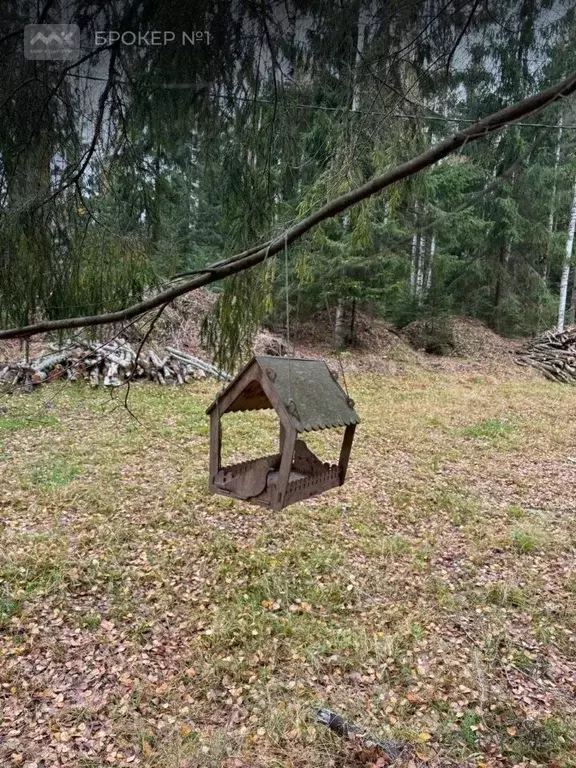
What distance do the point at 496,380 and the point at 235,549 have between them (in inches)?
340

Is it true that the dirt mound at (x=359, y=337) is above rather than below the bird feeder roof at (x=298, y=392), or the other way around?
below

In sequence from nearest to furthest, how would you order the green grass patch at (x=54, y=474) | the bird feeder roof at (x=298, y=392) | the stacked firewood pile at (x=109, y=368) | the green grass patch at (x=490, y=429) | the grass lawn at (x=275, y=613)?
1. the bird feeder roof at (x=298, y=392)
2. the grass lawn at (x=275, y=613)
3. the green grass patch at (x=54, y=474)
4. the green grass patch at (x=490, y=429)
5. the stacked firewood pile at (x=109, y=368)

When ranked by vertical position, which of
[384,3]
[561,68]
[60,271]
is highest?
[384,3]

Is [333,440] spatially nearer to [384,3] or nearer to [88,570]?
[88,570]

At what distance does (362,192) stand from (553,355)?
1224 cm

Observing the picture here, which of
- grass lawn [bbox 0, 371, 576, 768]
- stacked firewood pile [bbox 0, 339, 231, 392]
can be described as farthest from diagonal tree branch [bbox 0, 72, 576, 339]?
stacked firewood pile [bbox 0, 339, 231, 392]

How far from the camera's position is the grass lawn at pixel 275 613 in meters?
2.25

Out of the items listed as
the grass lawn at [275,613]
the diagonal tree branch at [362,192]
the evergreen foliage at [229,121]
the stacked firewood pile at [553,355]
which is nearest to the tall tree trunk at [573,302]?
the stacked firewood pile at [553,355]

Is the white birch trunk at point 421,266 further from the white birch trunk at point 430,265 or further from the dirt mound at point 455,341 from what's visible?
the dirt mound at point 455,341

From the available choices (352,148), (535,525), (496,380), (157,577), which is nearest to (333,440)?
(535,525)

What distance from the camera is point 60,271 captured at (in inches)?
90.9

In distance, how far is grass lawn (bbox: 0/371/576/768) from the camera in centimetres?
225

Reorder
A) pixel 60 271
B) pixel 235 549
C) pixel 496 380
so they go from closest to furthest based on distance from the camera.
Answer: pixel 60 271 → pixel 235 549 → pixel 496 380

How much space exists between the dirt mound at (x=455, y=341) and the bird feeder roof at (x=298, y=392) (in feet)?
36.3
